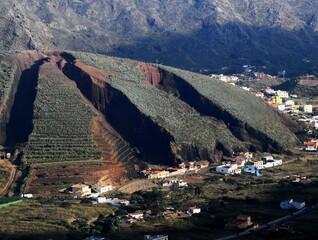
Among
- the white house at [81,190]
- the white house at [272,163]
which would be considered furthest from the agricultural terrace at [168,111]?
the white house at [81,190]

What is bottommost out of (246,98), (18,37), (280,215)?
(280,215)

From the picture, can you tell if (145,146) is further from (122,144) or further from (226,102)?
(226,102)

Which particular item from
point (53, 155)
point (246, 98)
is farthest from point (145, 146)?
point (246, 98)

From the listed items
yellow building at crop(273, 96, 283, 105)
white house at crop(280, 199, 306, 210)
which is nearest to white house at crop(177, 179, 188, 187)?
white house at crop(280, 199, 306, 210)

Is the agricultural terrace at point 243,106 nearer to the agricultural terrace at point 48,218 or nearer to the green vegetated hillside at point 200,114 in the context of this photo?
the green vegetated hillside at point 200,114

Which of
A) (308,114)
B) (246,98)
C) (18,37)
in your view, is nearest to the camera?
(246,98)

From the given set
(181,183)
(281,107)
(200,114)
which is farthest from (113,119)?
(281,107)

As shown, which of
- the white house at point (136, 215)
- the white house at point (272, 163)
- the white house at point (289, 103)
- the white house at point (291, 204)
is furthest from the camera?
the white house at point (289, 103)
